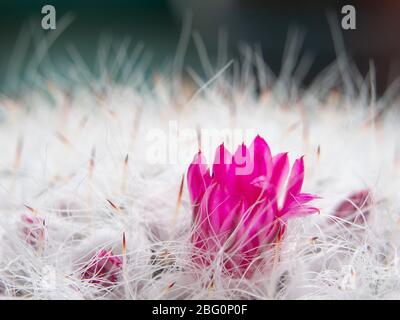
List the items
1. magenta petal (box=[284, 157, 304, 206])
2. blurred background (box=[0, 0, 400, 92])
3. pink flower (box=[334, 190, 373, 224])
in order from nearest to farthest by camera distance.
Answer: magenta petal (box=[284, 157, 304, 206]) < pink flower (box=[334, 190, 373, 224]) < blurred background (box=[0, 0, 400, 92])

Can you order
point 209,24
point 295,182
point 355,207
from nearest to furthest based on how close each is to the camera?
point 295,182
point 355,207
point 209,24

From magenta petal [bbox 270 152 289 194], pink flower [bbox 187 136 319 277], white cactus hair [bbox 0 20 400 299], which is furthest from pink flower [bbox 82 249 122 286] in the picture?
magenta petal [bbox 270 152 289 194]

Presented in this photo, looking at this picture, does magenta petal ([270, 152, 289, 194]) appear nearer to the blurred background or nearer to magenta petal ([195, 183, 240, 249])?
magenta petal ([195, 183, 240, 249])

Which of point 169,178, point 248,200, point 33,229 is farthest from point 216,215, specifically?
point 33,229

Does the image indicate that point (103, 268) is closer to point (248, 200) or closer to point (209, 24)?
point (248, 200)

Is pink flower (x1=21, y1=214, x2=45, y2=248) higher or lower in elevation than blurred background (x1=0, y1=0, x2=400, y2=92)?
lower

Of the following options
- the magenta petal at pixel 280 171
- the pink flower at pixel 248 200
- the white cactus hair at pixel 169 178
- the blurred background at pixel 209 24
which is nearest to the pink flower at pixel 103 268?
the white cactus hair at pixel 169 178
